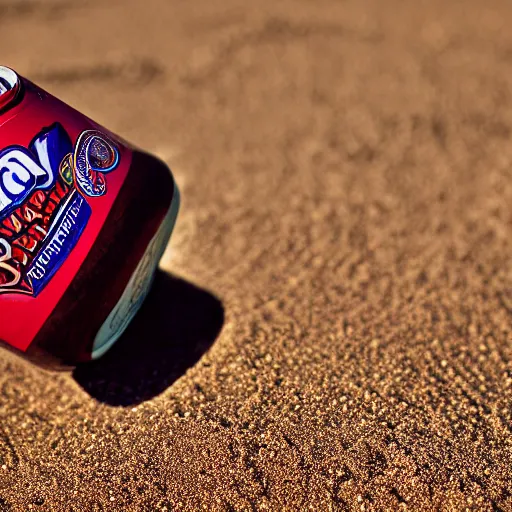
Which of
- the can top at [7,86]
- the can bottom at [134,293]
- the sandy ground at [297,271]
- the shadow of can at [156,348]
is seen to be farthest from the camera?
the shadow of can at [156,348]

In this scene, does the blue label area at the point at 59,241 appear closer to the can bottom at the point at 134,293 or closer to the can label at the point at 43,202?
the can label at the point at 43,202

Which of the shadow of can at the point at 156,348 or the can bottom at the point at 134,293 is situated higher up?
the can bottom at the point at 134,293

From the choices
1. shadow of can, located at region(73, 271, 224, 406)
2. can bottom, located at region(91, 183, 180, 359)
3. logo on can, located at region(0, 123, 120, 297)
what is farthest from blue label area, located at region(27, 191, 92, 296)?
shadow of can, located at region(73, 271, 224, 406)

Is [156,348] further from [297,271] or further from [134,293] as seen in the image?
[297,271]

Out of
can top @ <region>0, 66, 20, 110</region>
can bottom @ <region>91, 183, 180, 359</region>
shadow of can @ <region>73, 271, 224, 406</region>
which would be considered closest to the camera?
can top @ <region>0, 66, 20, 110</region>

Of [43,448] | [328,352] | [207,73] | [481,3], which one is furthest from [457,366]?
[481,3]

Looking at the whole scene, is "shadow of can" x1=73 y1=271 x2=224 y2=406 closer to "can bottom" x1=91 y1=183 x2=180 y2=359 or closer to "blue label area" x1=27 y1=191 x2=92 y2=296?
"can bottom" x1=91 y1=183 x2=180 y2=359

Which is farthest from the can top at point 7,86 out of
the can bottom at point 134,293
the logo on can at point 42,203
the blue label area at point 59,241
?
the can bottom at point 134,293
